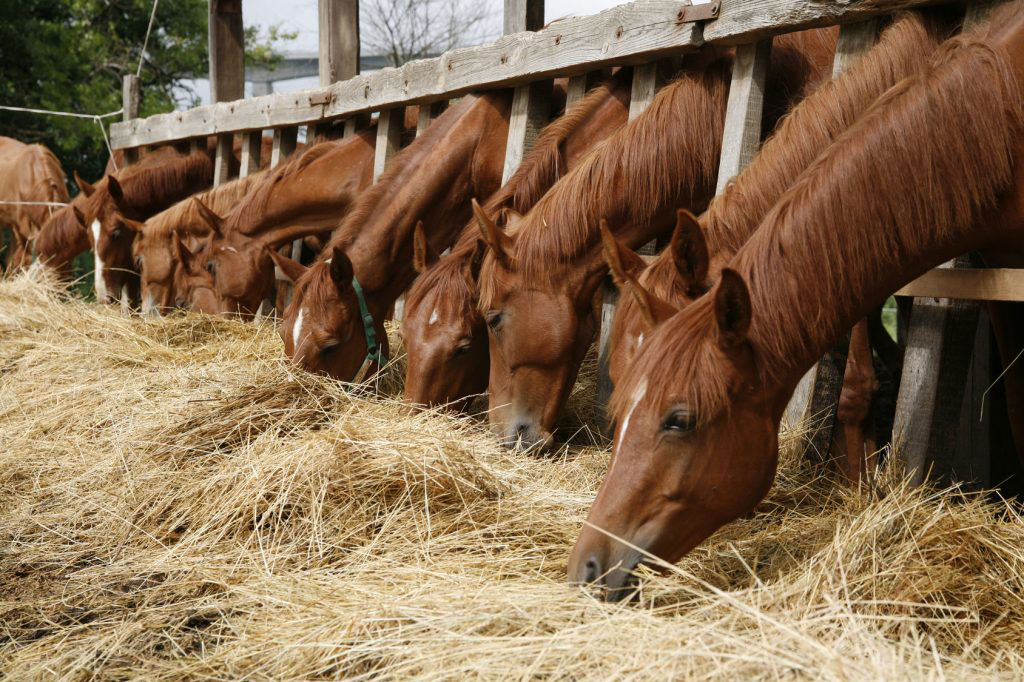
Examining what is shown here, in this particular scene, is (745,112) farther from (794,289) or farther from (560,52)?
(794,289)

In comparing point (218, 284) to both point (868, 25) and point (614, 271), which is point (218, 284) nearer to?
point (614, 271)

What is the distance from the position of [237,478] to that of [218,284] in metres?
2.90

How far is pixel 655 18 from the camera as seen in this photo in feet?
11.3

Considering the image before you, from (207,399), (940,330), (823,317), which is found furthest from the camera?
(207,399)

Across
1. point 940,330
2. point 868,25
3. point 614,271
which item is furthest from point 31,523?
point 868,25

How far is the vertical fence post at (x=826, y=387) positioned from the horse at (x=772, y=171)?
20 cm

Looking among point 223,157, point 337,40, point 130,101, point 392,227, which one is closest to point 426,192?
point 392,227

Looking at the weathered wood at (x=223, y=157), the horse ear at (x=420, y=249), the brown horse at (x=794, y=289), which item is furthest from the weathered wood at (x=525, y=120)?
the weathered wood at (x=223, y=157)

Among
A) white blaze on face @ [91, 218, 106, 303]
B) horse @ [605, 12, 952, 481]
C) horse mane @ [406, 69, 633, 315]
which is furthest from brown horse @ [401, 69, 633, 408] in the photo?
white blaze on face @ [91, 218, 106, 303]

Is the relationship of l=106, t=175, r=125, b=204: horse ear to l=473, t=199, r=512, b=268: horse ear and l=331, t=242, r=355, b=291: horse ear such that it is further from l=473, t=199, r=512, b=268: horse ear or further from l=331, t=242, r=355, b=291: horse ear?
l=473, t=199, r=512, b=268: horse ear

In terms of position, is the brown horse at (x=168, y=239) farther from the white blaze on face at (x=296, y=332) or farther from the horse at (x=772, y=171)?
the horse at (x=772, y=171)

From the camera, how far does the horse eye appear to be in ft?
6.32

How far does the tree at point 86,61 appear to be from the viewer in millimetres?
12719

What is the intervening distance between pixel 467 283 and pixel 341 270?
0.82m
